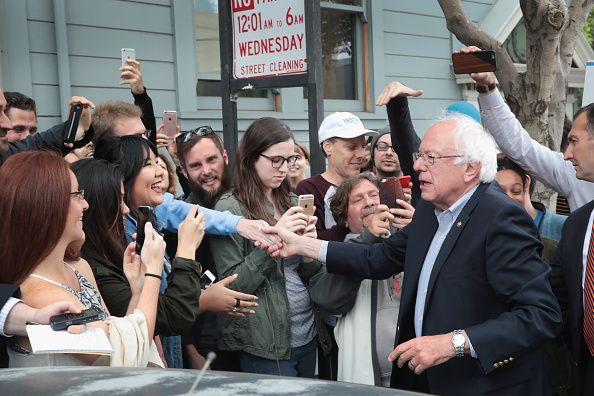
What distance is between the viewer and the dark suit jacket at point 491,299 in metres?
2.62

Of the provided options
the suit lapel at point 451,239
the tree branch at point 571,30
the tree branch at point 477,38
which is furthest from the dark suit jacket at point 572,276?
the tree branch at point 571,30

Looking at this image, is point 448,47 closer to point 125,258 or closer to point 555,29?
point 555,29

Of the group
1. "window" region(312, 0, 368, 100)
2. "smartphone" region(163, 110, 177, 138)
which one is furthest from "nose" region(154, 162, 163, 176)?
"window" region(312, 0, 368, 100)

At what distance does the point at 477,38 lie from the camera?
18.6 ft

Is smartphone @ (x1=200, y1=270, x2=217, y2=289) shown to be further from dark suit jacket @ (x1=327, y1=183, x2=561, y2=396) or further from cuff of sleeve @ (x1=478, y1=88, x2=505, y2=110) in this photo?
cuff of sleeve @ (x1=478, y1=88, x2=505, y2=110)

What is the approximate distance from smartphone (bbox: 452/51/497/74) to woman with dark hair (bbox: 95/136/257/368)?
1332mm

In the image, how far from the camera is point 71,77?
20.0ft

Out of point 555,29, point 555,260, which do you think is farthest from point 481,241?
point 555,29

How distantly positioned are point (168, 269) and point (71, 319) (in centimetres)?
115

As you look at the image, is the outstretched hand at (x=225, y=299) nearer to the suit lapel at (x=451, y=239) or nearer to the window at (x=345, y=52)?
the suit lapel at (x=451, y=239)

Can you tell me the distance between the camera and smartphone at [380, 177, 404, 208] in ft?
11.5

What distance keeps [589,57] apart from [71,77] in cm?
910

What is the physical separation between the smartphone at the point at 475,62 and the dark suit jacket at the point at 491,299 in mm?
821

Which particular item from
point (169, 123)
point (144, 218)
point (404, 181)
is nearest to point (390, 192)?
point (404, 181)
